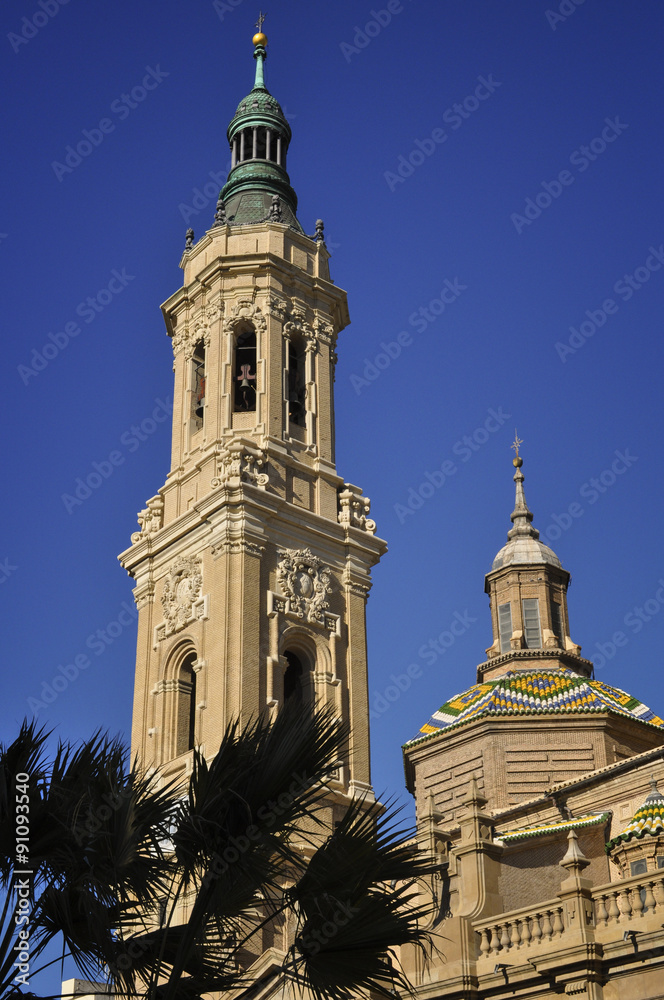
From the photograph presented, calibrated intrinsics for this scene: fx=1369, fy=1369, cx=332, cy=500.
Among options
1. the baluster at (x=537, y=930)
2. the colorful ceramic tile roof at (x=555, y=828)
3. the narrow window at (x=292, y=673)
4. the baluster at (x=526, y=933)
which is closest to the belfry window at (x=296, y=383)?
the narrow window at (x=292, y=673)

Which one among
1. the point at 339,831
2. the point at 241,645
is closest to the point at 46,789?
the point at 339,831

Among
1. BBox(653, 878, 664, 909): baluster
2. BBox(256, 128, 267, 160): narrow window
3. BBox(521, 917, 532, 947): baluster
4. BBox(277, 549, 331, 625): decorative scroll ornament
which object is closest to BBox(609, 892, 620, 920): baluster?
BBox(653, 878, 664, 909): baluster

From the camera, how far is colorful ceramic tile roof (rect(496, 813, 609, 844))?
105 ft

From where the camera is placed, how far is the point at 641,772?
106ft

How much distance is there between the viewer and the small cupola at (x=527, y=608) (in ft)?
151

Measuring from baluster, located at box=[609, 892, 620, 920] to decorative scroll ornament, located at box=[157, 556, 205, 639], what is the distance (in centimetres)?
1349

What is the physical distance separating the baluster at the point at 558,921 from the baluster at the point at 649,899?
1532mm

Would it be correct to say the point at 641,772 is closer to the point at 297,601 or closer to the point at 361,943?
the point at 297,601

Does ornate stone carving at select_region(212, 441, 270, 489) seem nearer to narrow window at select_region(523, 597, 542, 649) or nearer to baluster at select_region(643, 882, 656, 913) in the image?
baluster at select_region(643, 882, 656, 913)

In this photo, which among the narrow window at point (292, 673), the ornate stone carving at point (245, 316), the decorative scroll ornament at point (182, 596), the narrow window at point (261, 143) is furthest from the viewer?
the narrow window at point (261, 143)

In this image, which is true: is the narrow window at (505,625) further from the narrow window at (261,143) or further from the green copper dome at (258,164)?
the narrow window at (261,143)

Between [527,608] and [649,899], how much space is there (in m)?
28.9

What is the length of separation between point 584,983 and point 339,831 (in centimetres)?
850

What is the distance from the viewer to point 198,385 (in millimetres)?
35812
